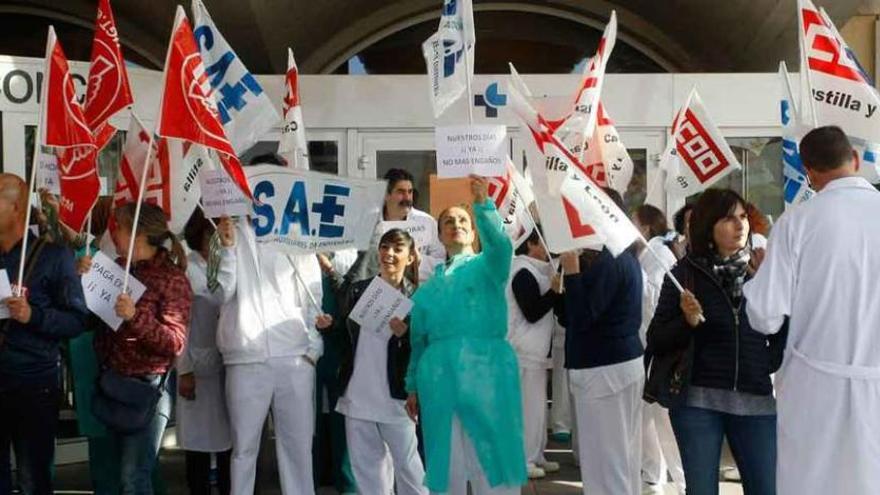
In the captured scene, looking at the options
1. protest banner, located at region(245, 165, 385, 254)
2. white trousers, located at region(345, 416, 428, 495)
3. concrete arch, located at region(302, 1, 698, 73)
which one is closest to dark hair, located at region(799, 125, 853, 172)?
protest banner, located at region(245, 165, 385, 254)

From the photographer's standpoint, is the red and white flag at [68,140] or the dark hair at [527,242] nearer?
the red and white flag at [68,140]

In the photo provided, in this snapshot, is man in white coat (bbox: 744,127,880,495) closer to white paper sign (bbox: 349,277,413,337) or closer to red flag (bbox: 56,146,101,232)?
white paper sign (bbox: 349,277,413,337)

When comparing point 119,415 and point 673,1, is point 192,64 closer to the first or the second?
point 119,415

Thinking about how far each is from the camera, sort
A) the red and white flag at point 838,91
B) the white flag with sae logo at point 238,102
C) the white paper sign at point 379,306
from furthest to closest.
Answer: the white flag with sae logo at point 238,102
the red and white flag at point 838,91
the white paper sign at point 379,306

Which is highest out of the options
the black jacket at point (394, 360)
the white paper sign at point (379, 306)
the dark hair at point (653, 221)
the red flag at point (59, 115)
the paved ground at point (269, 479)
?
the red flag at point (59, 115)

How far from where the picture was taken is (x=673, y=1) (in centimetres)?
1341

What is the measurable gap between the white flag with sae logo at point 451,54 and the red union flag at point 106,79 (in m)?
1.76

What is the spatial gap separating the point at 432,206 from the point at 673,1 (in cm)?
497

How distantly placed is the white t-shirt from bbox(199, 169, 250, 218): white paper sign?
0.94 m

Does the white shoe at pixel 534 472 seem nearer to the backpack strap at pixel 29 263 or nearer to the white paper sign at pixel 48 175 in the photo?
the white paper sign at pixel 48 175

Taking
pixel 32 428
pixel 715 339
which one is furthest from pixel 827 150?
pixel 32 428

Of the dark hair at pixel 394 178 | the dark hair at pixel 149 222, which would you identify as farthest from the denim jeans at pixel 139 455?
the dark hair at pixel 394 178

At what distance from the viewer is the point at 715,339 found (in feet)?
17.3

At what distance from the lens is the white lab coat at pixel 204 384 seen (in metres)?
6.67
